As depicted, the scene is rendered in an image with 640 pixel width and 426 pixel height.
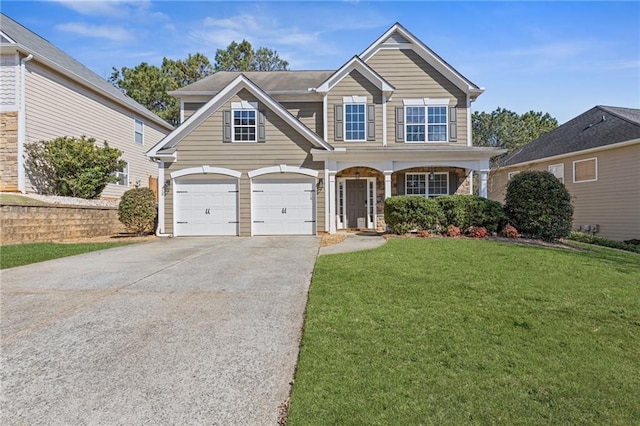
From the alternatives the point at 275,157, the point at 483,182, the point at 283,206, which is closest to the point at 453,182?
the point at 483,182

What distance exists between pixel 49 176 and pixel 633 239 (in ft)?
77.7

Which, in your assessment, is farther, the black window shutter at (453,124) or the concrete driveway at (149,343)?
the black window shutter at (453,124)

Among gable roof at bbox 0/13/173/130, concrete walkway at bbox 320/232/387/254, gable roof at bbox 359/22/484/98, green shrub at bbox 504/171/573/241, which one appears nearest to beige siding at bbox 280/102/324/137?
gable roof at bbox 359/22/484/98

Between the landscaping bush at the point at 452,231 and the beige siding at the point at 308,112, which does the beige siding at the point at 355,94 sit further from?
the landscaping bush at the point at 452,231

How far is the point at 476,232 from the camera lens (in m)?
11.4

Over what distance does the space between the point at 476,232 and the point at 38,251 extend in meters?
12.1

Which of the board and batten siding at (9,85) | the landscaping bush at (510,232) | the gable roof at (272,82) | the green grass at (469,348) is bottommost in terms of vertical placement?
the green grass at (469,348)

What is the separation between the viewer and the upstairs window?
15133mm

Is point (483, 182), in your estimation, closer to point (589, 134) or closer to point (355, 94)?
point (355, 94)

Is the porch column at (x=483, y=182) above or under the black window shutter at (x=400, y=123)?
under

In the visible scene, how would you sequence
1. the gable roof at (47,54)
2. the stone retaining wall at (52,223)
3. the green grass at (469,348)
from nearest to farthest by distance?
the green grass at (469,348), the stone retaining wall at (52,223), the gable roof at (47,54)

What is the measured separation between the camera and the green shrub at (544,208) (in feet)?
37.1

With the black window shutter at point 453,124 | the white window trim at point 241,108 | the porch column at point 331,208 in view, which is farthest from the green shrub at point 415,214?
the white window trim at point 241,108

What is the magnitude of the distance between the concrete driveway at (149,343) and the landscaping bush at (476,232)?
21.0 ft
